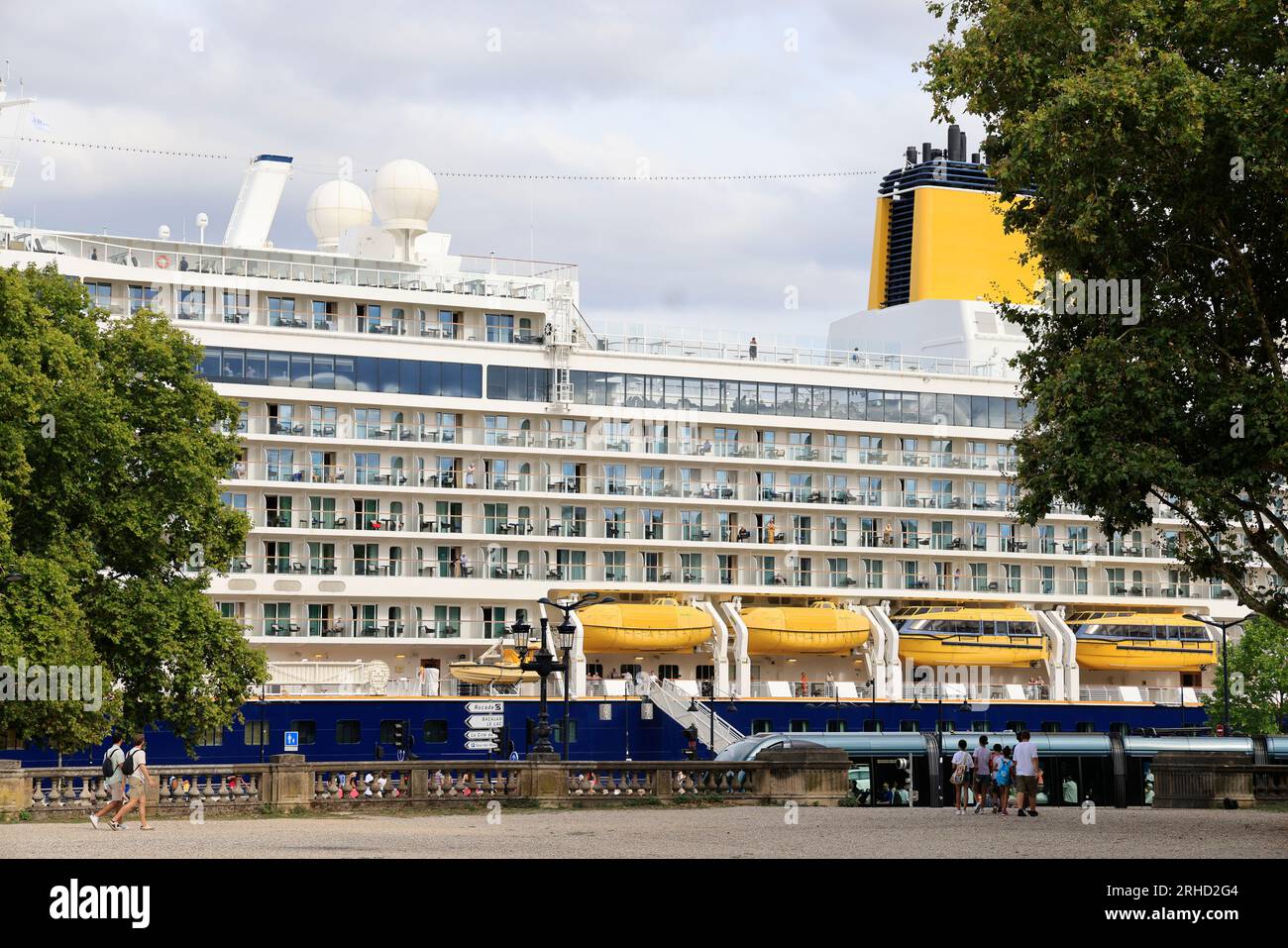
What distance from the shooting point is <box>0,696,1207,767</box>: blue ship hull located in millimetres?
63594

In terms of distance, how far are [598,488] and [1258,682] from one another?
1202 inches

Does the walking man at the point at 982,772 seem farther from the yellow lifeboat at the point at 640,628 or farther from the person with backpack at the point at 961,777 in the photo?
the yellow lifeboat at the point at 640,628

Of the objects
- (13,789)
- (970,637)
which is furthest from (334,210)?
(13,789)

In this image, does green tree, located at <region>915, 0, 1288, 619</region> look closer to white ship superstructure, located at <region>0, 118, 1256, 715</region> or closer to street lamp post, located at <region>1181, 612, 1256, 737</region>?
street lamp post, located at <region>1181, 612, 1256, 737</region>

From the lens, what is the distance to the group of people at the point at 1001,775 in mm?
34312

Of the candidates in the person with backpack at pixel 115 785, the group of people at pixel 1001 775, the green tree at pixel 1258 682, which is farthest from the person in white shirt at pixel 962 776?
the green tree at pixel 1258 682

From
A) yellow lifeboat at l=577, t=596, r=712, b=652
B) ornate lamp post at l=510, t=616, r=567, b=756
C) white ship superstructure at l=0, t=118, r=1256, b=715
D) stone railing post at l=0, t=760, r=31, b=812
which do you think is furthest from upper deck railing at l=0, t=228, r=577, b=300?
stone railing post at l=0, t=760, r=31, b=812

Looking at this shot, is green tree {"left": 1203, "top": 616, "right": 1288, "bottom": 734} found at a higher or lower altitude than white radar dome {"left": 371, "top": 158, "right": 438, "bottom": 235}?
lower

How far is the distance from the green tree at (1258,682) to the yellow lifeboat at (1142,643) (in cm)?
150

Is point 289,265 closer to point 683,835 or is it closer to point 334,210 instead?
point 334,210

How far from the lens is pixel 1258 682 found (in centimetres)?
8081

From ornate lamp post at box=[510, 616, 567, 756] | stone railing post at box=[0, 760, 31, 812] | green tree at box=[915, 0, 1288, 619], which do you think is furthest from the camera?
ornate lamp post at box=[510, 616, 567, 756]

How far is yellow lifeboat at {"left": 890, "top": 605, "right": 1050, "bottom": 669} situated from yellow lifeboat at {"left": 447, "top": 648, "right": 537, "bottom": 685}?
17.1 m
